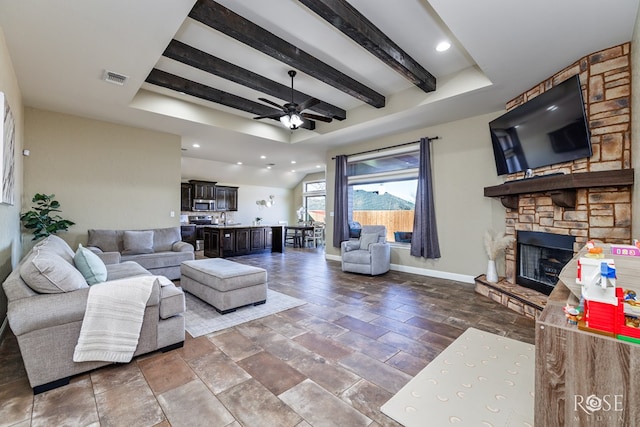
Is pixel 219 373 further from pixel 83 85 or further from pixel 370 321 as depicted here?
pixel 83 85

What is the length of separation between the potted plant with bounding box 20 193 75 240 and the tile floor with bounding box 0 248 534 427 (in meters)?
2.16

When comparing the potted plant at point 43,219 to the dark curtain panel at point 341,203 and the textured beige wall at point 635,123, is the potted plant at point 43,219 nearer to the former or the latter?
the dark curtain panel at point 341,203

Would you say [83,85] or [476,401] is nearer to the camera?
[476,401]

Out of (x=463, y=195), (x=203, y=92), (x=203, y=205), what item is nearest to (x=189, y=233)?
(x=203, y=205)

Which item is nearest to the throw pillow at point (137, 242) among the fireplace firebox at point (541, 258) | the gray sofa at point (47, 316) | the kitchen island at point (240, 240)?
the kitchen island at point (240, 240)

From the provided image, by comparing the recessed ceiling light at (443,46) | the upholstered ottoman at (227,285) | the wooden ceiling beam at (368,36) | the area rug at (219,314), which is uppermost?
the recessed ceiling light at (443,46)

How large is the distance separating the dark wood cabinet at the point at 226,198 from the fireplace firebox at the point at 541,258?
955cm

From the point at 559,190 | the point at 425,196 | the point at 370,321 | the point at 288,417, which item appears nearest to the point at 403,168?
the point at 425,196

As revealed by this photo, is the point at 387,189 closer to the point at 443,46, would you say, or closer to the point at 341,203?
the point at 341,203

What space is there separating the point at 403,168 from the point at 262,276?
3.84 metres

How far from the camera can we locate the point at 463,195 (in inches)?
196

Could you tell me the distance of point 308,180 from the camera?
12.4m

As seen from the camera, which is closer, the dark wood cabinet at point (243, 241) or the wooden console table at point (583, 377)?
the wooden console table at point (583, 377)

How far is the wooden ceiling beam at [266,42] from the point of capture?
262 centimetres
